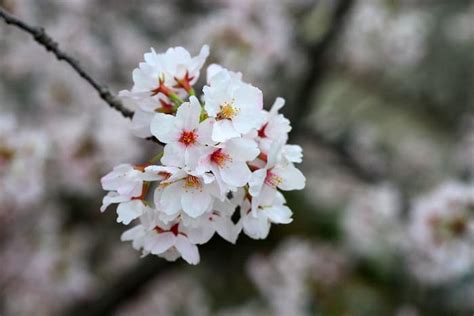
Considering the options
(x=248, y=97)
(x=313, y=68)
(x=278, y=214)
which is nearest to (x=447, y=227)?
(x=313, y=68)

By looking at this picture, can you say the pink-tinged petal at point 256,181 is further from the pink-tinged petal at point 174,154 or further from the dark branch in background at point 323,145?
the dark branch in background at point 323,145

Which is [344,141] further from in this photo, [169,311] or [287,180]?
[287,180]

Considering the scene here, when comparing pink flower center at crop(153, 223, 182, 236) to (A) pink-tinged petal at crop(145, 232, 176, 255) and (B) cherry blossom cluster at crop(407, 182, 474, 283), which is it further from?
(B) cherry blossom cluster at crop(407, 182, 474, 283)

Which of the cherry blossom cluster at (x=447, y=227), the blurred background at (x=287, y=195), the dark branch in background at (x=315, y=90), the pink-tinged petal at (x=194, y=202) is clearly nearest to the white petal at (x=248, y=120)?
the pink-tinged petal at (x=194, y=202)

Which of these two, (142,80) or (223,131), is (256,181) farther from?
(142,80)

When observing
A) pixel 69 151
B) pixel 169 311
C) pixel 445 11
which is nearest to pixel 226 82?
pixel 69 151

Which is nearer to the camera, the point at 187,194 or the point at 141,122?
the point at 187,194

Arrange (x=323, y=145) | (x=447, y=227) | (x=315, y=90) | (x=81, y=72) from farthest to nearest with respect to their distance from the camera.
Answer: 1. (x=323, y=145)
2. (x=315, y=90)
3. (x=447, y=227)
4. (x=81, y=72)
